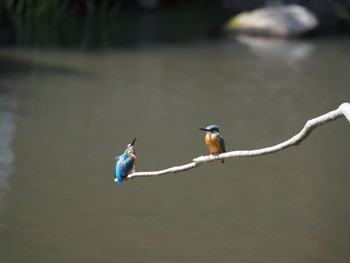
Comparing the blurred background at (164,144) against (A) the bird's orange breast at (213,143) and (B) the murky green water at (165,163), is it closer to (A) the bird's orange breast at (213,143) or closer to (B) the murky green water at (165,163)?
(B) the murky green water at (165,163)

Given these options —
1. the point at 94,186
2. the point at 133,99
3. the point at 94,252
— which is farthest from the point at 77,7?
the point at 94,252

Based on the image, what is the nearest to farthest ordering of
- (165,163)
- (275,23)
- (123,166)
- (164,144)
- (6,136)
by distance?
(123,166)
(165,163)
(164,144)
(6,136)
(275,23)

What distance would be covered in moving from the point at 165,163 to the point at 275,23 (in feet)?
24.7

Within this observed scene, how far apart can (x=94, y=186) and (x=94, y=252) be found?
110 cm

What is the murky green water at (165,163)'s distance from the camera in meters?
4.95

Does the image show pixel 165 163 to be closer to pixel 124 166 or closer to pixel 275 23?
pixel 124 166

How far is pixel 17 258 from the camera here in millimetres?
4703

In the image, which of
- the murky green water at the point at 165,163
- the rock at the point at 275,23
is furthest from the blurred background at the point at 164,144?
the rock at the point at 275,23

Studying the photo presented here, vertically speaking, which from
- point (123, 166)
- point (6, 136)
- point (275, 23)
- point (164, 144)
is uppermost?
point (275, 23)

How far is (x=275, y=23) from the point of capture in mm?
13281

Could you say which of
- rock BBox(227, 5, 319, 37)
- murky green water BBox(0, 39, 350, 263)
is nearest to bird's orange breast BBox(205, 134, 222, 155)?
murky green water BBox(0, 39, 350, 263)

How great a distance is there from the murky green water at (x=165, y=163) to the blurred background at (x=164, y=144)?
0.02 metres

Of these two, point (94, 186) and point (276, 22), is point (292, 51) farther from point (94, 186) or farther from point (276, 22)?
point (94, 186)

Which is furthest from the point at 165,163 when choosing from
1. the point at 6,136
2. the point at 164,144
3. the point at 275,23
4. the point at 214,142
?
the point at 275,23
